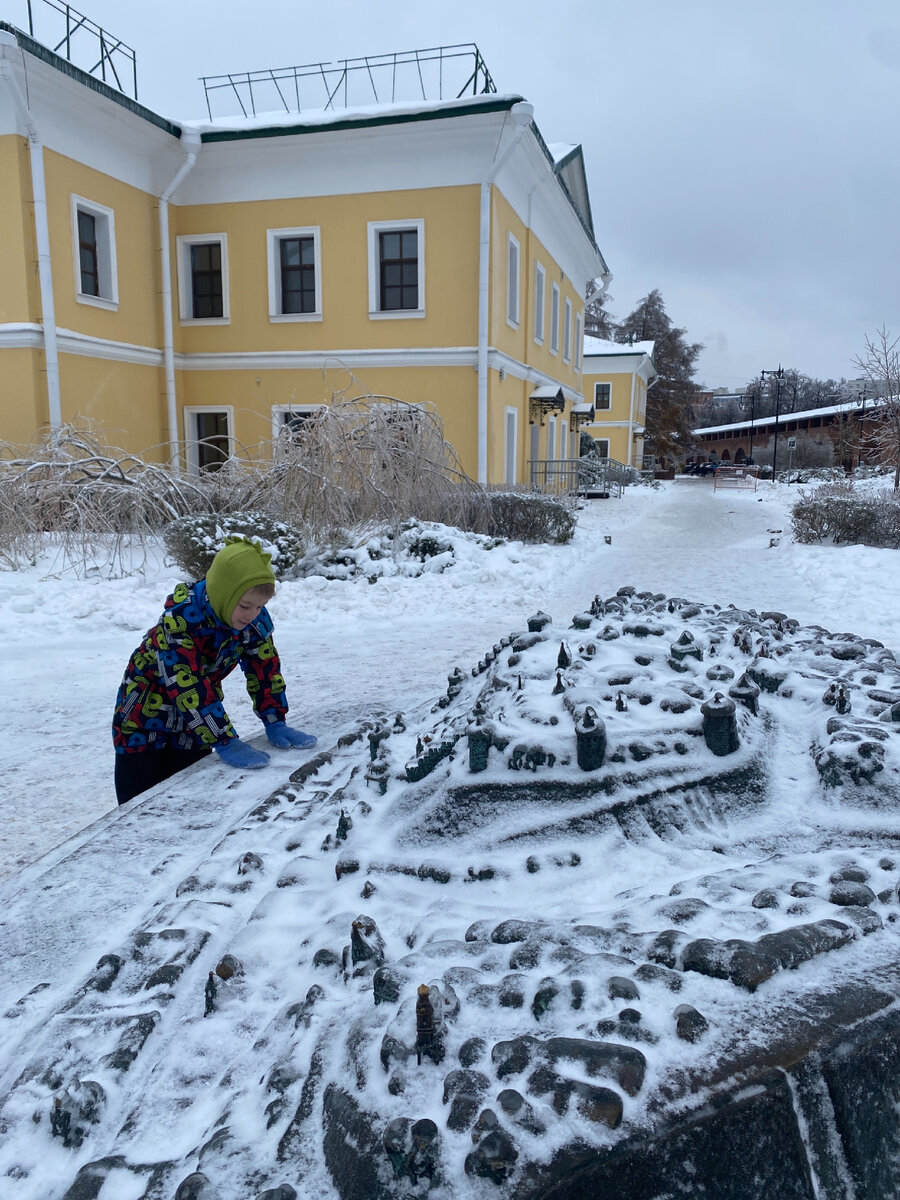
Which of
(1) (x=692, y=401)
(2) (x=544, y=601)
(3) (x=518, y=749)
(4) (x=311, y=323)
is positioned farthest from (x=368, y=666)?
(1) (x=692, y=401)

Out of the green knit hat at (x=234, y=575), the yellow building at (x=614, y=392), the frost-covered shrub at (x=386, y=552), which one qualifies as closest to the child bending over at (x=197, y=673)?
the green knit hat at (x=234, y=575)

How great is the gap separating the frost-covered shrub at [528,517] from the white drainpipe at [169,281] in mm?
7092

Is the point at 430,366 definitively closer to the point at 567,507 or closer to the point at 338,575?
the point at 567,507

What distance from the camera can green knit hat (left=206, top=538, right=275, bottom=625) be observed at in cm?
321

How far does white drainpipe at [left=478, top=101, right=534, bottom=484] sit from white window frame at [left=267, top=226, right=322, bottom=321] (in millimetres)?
3325

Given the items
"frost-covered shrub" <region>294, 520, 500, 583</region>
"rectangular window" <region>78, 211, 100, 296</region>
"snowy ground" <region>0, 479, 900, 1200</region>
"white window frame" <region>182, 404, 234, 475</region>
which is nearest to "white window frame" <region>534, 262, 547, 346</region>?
"white window frame" <region>182, 404, 234, 475</region>

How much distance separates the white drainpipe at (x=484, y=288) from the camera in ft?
51.4

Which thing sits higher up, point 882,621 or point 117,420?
point 117,420

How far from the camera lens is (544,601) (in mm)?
8898

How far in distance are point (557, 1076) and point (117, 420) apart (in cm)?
1623

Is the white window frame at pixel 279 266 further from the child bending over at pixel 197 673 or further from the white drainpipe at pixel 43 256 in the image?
the child bending over at pixel 197 673

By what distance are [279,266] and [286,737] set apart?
51.5 ft

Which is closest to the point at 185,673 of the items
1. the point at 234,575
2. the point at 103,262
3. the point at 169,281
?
the point at 234,575

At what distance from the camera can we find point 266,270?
17297mm
